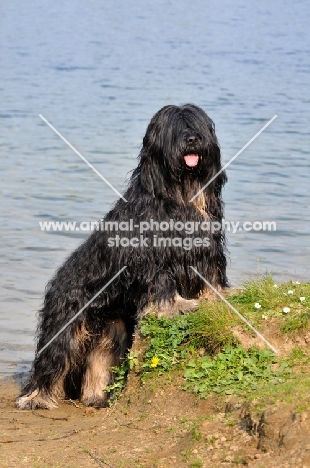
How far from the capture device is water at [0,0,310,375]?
1106 centimetres

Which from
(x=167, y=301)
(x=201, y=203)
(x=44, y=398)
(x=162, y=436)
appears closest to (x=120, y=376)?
(x=167, y=301)

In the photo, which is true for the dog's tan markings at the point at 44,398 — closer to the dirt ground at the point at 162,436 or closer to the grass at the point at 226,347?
the dirt ground at the point at 162,436

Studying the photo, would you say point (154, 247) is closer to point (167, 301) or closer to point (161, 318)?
point (167, 301)

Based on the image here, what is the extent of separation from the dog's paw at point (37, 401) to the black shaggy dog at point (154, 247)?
43cm

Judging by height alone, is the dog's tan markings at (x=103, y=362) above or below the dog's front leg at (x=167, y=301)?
below

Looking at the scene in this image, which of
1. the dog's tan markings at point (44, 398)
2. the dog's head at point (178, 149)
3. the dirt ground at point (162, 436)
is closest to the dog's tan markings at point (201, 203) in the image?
the dog's head at point (178, 149)

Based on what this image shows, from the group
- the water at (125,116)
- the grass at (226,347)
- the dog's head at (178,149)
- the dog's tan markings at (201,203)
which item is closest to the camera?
the grass at (226,347)

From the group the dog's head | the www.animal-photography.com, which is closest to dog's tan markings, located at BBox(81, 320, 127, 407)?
the www.animal-photography.com

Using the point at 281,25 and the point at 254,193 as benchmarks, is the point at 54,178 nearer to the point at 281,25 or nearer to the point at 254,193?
the point at 254,193

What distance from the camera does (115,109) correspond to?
19.6m

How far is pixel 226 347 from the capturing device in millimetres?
6141

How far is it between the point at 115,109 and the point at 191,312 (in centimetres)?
1347

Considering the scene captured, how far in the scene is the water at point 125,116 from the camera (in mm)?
11062

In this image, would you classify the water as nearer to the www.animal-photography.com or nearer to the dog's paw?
the www.animal-photography.com
